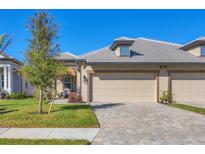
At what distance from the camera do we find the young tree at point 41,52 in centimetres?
1148

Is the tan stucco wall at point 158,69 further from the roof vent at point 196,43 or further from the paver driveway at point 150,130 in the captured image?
the paver driveway at point 150,130

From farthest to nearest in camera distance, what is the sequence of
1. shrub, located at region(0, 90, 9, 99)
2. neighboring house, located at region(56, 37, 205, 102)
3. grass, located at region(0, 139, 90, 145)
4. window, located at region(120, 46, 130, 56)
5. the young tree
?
shrub, located at region(0, 90, 9, 99), window, located at region(120, 46, 130, 56), neighboring house, located at region(56, 37, 205, 102), the young tree, grass, located at region(0, 139, 90, 145)

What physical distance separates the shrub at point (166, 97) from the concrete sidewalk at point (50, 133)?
10.3 metres

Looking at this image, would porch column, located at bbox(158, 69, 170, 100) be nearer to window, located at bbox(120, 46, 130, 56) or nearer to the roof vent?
window, located at bbox(120, 46, 130, 56)

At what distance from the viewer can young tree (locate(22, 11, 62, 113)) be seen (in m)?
11.5

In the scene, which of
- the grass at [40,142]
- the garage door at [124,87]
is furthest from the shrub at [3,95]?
the grass at [40,142]

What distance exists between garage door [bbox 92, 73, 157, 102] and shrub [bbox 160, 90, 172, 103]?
68 cm

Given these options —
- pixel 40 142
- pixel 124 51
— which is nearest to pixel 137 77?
pixel 124 51

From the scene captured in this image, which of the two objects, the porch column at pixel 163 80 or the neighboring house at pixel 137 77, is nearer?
the neighboring house at pixel 137 77

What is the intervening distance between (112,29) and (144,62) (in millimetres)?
3851

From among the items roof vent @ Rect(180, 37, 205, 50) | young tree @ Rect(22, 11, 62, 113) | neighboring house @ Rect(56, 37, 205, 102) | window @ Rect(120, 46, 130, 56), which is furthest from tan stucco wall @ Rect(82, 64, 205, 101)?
young tree @ Rect(22, 11, 62, 113)

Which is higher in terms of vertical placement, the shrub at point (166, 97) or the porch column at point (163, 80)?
the porch column at point (163, 80)

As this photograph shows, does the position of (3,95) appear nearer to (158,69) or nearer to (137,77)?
(137,77)

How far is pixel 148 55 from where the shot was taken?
19141mm
